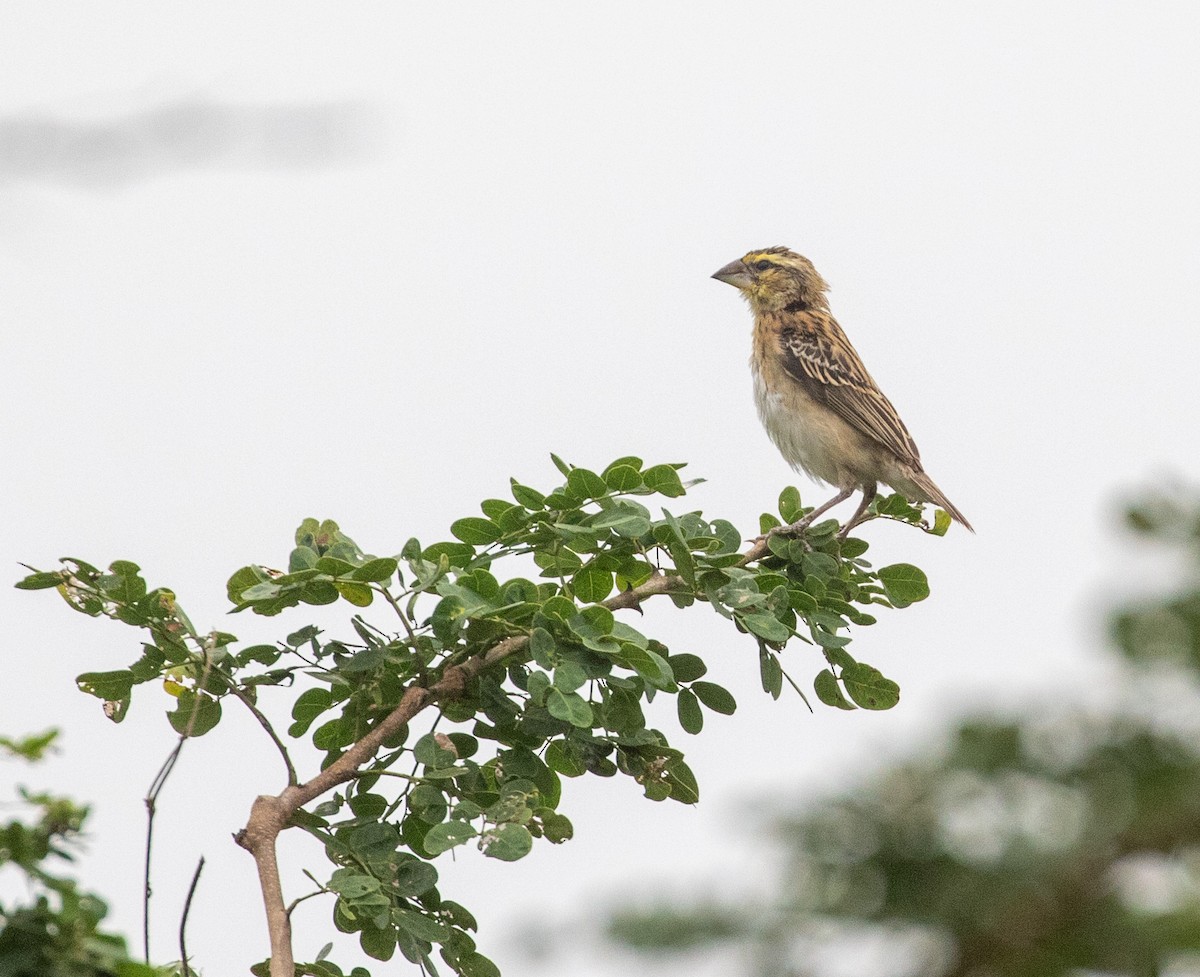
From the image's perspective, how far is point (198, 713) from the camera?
136 inches

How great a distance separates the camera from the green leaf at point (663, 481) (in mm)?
3812

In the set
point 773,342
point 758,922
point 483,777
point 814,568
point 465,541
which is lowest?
point 758,922

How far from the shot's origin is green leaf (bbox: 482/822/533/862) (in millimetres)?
3131

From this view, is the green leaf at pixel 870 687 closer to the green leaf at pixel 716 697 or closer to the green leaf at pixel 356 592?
the green leaf at pixel 716 697

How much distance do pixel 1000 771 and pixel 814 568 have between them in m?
3.36

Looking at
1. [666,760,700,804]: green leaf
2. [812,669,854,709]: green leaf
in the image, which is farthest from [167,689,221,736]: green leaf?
[812,669,854,709]: green leaf

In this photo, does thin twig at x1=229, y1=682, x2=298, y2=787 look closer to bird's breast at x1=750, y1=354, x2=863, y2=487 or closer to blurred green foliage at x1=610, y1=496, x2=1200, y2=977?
blurred green foliage at x1=610, y1=496, x2=1200, y2=977

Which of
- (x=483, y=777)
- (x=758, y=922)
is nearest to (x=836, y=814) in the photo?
(x=758, y=922)

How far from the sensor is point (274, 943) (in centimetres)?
290

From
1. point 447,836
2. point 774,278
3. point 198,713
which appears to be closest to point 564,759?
point 447,836

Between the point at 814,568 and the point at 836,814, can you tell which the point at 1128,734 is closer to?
the point at 836,814

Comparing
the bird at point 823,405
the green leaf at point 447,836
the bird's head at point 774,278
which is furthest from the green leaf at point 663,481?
the bird's head at point 774,278

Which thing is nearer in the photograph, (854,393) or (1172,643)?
(1172,643)

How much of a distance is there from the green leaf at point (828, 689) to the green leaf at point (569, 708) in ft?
3.21
